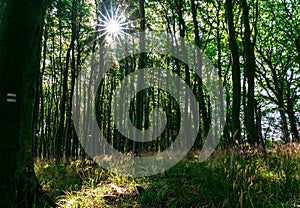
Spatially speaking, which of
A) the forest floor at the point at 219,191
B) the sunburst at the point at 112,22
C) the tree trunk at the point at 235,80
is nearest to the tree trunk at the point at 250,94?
the tree trunk at the point at 235,80

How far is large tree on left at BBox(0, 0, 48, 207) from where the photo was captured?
3.13 meters

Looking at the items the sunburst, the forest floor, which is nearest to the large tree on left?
the forest floor

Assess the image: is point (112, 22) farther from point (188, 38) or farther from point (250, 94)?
point (188, 38)

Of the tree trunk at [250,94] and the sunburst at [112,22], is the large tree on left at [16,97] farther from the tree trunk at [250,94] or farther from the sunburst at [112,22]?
the sunburst at [112,22]

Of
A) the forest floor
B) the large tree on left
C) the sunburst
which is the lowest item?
the forest floor

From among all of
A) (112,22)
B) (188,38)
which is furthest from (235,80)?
(188,38)

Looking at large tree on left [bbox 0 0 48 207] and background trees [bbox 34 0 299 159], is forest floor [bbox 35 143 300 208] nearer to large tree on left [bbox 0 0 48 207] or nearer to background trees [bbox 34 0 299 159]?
large tree on left [bbox 0 0 48 207]

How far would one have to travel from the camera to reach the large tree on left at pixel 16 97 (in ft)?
10.3

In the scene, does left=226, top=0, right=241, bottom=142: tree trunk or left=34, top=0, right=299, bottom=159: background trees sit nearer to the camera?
left=226, top=0, right=241, bottom=142: tree trunk

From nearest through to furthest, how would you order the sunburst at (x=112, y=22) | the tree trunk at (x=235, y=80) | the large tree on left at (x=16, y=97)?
1. the large tree on left at (x=16, y=97)
2. the tree trunk at (x=235, y=80)
3. the sunburst at (x=112, y=22)

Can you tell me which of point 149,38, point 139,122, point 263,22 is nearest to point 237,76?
point 139,122

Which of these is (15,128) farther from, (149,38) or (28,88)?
(149,38)

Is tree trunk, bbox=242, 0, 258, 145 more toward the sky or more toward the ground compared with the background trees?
more toward the ground

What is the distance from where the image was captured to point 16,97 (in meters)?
3.21
